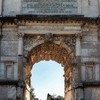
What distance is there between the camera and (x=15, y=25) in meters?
18.4

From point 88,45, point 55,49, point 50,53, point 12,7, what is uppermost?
point 12,7

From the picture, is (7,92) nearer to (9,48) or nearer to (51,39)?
(9,48)

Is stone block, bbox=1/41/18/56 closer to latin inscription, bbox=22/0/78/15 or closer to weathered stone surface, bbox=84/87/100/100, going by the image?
latin inscription, bbox=22/0/78/15

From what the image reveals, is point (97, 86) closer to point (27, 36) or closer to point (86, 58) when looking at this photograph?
point (86, 58)

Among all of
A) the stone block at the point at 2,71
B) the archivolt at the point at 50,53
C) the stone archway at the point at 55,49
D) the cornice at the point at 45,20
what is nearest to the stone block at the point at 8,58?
the stone block at the point at 2,71

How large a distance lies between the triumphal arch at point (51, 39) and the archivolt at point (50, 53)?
0.33 feet

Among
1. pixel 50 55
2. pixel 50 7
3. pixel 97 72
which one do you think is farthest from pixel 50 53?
pixel 97 72

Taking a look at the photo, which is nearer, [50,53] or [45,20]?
[45,20]

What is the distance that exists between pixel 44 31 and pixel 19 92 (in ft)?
11.9

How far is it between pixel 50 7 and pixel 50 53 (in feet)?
10.8

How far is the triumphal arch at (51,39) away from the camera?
57.4 ft

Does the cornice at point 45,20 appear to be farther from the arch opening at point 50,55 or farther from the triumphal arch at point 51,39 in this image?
the arch opening at point 50,55

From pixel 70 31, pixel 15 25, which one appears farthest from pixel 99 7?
pixel 15 25

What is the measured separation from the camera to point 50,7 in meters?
18.9
